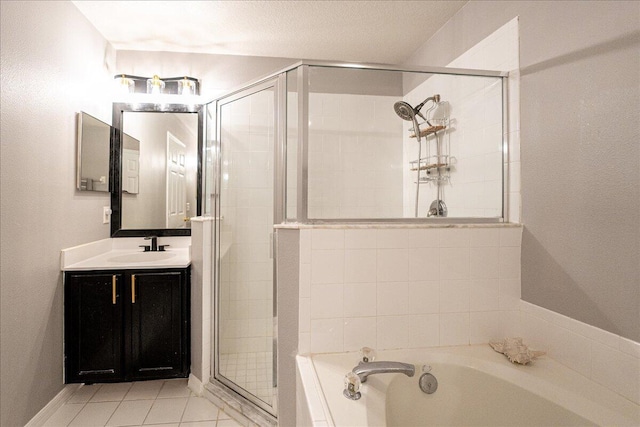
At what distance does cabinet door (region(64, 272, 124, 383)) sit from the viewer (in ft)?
6.56

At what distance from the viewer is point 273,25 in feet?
7.64

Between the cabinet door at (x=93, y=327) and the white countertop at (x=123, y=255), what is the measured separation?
0.24ft

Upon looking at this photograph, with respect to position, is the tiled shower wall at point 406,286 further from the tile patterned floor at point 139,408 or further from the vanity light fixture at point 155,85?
the vanity light fixture at point 155,85

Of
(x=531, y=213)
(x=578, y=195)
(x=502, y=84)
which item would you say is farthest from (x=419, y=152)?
(x=578, y=195)

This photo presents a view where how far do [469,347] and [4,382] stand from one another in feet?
7.42

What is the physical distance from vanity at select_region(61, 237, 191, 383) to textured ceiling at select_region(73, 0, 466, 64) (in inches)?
64.7

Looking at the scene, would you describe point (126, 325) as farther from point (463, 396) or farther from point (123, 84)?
point (463, 396)

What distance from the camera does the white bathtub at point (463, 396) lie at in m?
1.05

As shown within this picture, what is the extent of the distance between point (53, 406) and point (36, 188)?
1300 mm

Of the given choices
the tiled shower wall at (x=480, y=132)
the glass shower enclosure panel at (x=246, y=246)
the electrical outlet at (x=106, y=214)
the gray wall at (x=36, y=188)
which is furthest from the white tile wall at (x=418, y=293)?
the electrical outlet at (x=106, y=214)

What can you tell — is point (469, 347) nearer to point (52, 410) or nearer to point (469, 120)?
point (469, 120)

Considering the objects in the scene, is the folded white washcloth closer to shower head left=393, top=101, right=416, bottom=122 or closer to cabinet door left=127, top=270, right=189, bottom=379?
shower head left=393, top=101, right=416, bottom=122

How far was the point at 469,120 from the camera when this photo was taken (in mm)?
1882

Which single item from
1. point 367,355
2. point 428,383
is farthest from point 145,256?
point 428,383
